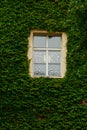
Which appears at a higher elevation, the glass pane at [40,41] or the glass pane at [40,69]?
the glass pane at [40,41]

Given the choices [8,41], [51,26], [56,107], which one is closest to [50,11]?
[51,26]

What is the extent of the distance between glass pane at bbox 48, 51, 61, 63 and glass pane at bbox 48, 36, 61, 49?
20 cm

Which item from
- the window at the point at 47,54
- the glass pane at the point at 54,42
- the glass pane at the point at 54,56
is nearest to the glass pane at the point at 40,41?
the window at the point at 47,54

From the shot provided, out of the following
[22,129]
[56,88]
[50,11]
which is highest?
[50,11]

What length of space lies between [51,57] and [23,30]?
124cm

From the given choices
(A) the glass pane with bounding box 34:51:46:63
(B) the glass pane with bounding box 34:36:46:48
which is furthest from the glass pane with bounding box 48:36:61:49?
(A) the glass pane with bounding box 34:51:46:63

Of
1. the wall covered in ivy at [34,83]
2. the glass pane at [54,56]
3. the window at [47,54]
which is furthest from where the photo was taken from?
the glass pane at [54,56]

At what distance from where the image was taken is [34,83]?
1548cm

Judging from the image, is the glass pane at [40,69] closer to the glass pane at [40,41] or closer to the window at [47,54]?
the window at [47,54]

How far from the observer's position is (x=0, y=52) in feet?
50.9

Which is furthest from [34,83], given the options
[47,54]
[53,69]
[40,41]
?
[40,41]

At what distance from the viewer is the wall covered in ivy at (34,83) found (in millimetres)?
15305

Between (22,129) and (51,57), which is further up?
(51,57)

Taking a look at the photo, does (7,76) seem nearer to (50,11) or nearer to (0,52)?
(0,52)
